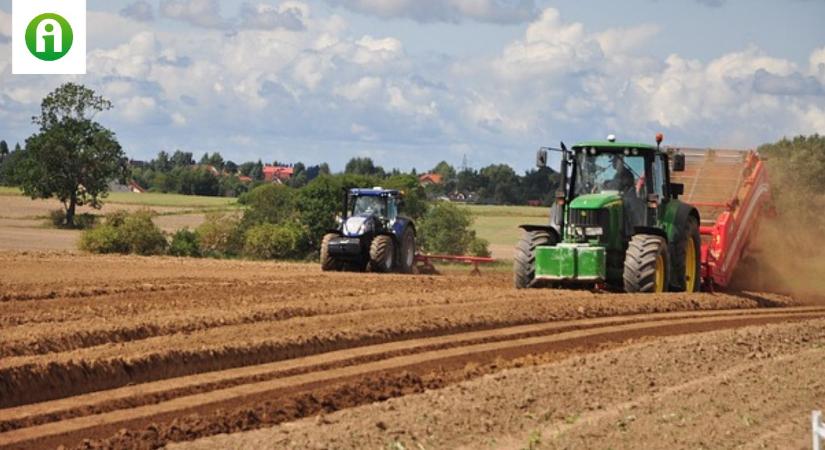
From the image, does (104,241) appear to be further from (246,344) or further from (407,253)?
(246,344)

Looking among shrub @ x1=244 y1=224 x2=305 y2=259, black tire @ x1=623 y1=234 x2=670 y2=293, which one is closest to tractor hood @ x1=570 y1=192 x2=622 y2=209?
black tire @ x1=623 y1=234 x2=670 y2=293

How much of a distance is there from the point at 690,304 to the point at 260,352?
8696 millimetres

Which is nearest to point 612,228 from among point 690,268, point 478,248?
point 690,268

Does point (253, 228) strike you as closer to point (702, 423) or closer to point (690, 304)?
point (690, 304)

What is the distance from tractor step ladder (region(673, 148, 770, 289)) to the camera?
22.9 m

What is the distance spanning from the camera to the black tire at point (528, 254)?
20.7 metres

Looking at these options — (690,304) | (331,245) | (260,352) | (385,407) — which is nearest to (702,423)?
(385,407)

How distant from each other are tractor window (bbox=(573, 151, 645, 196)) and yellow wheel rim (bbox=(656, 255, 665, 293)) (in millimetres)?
1153

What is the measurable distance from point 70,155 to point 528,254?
35269 mm

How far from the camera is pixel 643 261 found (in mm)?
A: 20047

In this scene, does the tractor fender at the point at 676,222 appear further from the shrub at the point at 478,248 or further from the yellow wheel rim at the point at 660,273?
the shrub at the point at 478,248

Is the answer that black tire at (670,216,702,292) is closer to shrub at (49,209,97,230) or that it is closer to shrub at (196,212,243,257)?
shrub at (196,212,243,257)

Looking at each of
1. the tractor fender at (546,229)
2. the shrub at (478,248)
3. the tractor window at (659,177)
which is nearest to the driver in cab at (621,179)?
the tractor window at (659,177)

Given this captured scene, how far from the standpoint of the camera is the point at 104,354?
12.4 meters
